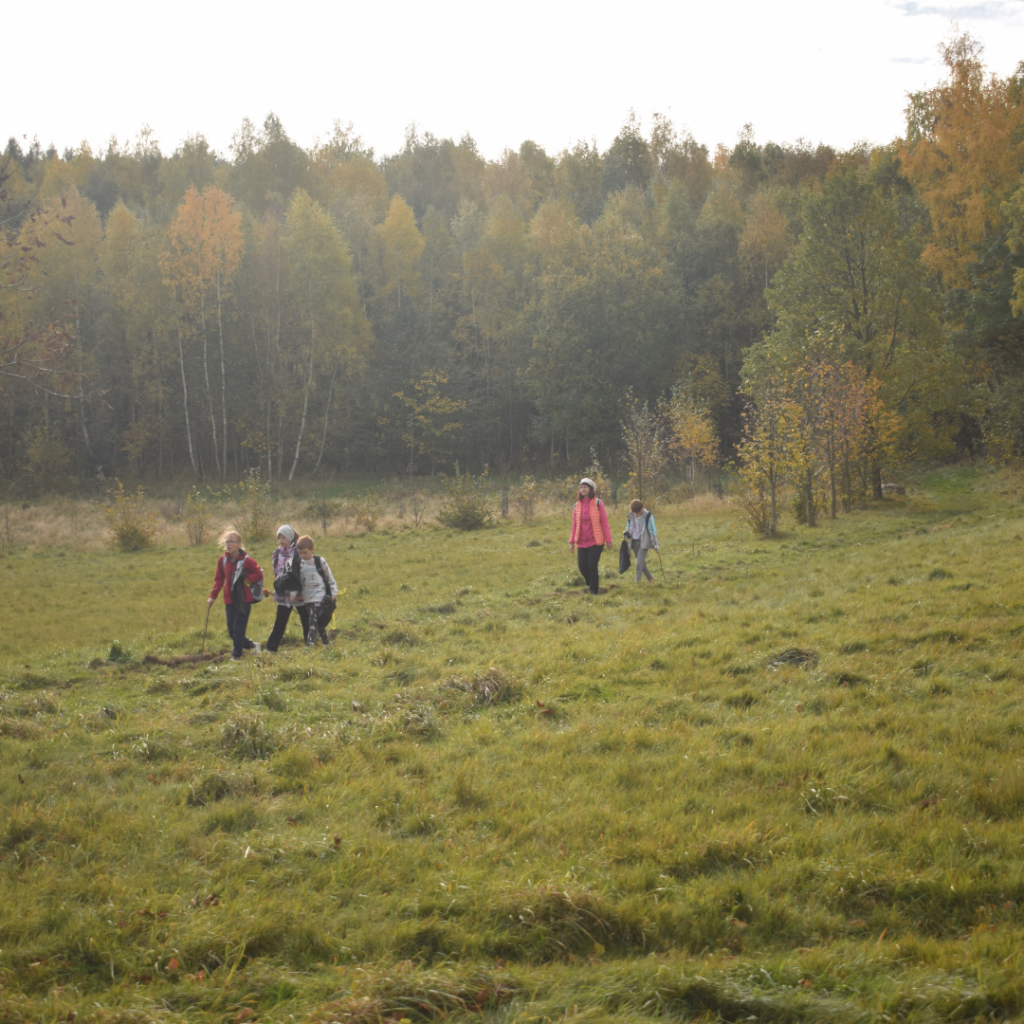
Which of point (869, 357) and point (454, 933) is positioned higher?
point (869, 357)

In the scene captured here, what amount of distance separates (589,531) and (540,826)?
926 centimetres

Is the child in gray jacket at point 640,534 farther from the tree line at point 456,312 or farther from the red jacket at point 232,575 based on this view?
the tree line at point 456,312

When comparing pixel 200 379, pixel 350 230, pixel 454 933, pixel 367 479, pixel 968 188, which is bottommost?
pixel 454 933

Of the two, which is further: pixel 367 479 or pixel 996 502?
pixel 367 479

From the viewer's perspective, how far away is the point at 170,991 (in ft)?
11.4

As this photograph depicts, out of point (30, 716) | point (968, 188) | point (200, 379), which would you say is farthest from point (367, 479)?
point (30, 716)

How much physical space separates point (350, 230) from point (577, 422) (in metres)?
20.8

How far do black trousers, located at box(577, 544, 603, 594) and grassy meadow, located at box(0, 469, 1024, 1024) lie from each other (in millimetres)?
3314

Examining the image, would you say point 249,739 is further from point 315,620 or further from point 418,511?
point 418,511

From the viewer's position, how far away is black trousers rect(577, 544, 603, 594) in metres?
14.1

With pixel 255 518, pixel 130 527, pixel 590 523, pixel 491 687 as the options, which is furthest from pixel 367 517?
pixel 491 687

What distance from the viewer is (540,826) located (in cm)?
497

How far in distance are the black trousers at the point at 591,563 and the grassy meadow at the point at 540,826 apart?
3314mm

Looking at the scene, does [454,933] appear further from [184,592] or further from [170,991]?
[184,592]
